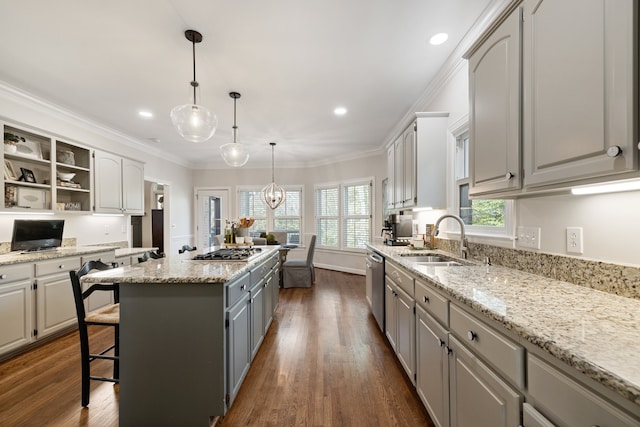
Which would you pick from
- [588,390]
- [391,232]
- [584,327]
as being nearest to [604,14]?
[584,327]

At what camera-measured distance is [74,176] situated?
3.73 meters

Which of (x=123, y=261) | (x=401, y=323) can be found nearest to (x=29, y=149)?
(x=123, y=261)

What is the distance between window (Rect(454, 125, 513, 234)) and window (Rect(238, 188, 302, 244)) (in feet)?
15.9

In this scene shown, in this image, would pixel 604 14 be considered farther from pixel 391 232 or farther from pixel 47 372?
pixel 47 372

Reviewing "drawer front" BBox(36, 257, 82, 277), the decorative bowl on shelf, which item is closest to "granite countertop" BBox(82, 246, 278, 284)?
"drawer front" BBox(36, 257, 82, 277)

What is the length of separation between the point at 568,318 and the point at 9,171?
469cm

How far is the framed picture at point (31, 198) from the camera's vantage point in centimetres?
301

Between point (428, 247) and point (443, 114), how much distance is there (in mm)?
1402

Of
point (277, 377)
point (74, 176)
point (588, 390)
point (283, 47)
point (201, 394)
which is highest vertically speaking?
point (283, 47)

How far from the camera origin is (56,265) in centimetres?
288

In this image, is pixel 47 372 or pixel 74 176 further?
pixel 74 176

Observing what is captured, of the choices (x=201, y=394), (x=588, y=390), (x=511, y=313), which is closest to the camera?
(x=588, y=390)

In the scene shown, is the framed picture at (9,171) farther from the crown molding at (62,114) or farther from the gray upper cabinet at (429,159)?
the gray upper cabinet at (429,159)

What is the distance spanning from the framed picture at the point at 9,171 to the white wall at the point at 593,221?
15.6 ft
